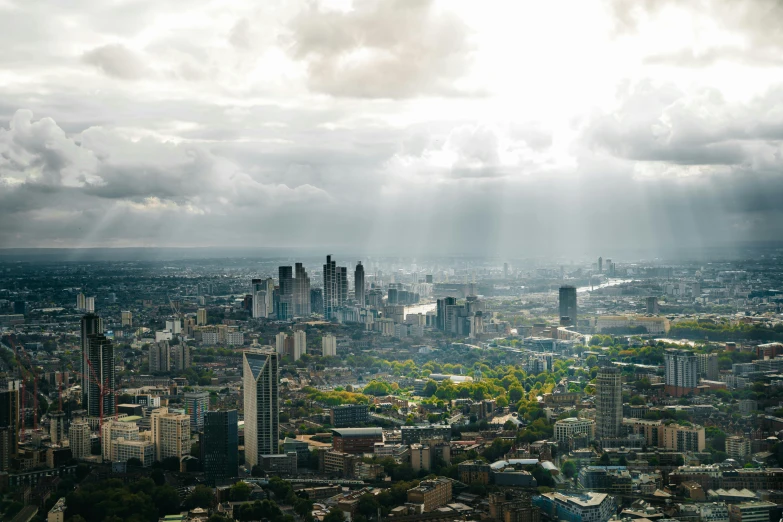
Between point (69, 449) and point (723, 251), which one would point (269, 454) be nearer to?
point (69, 449)

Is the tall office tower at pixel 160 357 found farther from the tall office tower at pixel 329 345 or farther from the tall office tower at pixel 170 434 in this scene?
the tall office tower at pixel 170 434

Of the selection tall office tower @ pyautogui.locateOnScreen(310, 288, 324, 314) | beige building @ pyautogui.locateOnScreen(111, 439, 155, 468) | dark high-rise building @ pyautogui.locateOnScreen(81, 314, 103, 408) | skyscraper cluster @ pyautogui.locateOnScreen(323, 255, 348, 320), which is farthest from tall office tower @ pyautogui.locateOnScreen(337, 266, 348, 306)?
beige building @ pyautogui.locateOnScreen(111, 439, 155, 468)

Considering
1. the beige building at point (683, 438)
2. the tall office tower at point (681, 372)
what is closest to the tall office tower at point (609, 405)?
the beige building at point (683, 438)

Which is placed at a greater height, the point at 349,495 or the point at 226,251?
the point at 226,251

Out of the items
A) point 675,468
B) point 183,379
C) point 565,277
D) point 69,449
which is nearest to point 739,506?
point 675,468

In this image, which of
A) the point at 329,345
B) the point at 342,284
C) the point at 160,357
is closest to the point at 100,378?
the point at 160,357

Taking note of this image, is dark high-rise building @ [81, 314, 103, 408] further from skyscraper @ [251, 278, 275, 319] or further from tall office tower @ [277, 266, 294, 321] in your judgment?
tall office tower @ [277, 266, 294, 321]

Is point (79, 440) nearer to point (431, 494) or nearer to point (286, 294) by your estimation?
point (431, 494)
